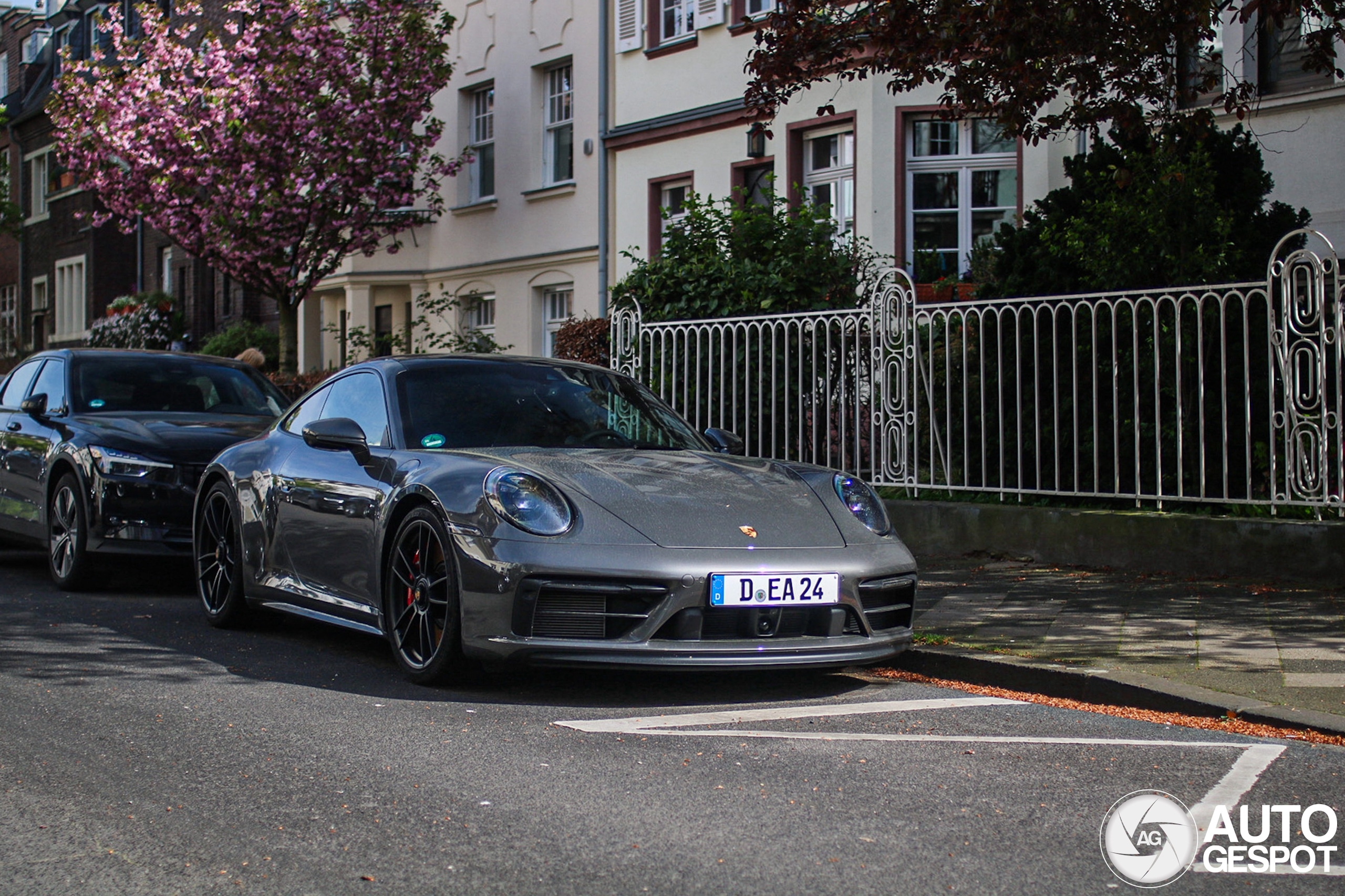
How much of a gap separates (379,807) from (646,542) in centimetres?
177

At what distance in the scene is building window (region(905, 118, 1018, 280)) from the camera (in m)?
17.9

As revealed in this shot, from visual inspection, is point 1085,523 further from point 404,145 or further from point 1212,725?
point 404,145

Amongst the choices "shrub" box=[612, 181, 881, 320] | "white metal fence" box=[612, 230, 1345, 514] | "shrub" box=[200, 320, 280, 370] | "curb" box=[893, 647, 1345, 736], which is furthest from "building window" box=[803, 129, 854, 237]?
"shrub" box=[200, 320, 280, 370]

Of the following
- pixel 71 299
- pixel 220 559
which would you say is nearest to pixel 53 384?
pixel 220 559

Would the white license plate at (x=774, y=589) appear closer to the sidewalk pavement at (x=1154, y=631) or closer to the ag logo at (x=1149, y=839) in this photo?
the sidewalk pavement at (x=1154, y=631)

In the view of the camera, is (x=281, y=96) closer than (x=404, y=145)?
Yes

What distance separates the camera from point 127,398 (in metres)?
11.0

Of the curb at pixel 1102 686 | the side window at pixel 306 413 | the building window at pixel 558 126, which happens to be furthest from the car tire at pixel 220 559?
the building window at pixel 558 126

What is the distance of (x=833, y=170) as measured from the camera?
19.7m

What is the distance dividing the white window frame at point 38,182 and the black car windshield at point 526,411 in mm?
43052

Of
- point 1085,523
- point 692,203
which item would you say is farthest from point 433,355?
point 692,203

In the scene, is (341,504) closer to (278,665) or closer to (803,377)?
(278,665)

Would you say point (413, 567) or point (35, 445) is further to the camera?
point (35, 445)

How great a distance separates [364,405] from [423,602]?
143cm
